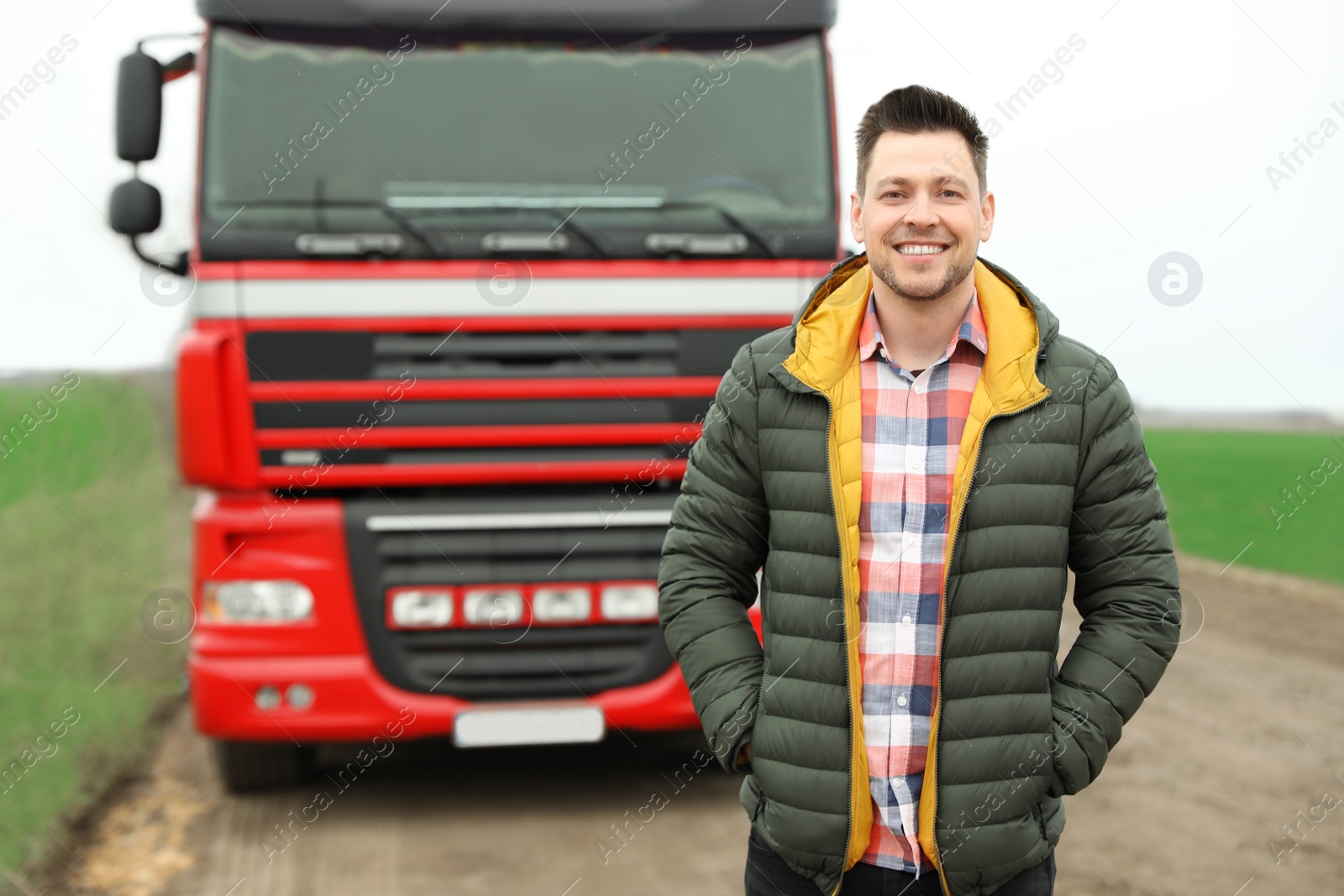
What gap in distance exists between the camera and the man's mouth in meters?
1.84

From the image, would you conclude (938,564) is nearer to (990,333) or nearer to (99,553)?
(990,333)

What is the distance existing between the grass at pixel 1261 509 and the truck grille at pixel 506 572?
2298 mm

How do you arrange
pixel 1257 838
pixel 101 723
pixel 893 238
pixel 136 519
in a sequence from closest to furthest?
pixel 893 238 < pixel 1257 838 < pixel 101 723 < pixel 136 519

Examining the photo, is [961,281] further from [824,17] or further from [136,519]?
[136,519]

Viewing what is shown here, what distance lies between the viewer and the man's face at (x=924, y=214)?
6.02 feet

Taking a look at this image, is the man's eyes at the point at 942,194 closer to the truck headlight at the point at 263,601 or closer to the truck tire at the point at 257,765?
the truck headlight at the point at 263,601

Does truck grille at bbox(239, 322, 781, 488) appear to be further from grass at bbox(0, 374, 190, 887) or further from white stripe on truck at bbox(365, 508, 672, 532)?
grass at bbox(0, 374, 190, 887)

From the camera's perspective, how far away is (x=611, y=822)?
4.66m

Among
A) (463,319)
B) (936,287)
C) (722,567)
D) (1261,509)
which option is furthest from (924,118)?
(1261,509)

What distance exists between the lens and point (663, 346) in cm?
450

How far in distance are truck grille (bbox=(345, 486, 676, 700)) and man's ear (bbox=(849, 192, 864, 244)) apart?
8.65ft

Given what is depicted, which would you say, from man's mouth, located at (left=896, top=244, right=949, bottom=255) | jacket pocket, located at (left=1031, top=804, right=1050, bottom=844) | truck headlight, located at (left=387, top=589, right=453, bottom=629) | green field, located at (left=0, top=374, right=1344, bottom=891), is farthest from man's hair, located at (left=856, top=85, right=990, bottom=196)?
truck headlight, located at (left=387, top=589, right=453, bottom=629)

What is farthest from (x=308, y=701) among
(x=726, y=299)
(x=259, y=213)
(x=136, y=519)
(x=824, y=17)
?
(x=136, y=519)

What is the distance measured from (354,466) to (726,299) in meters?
1.43
